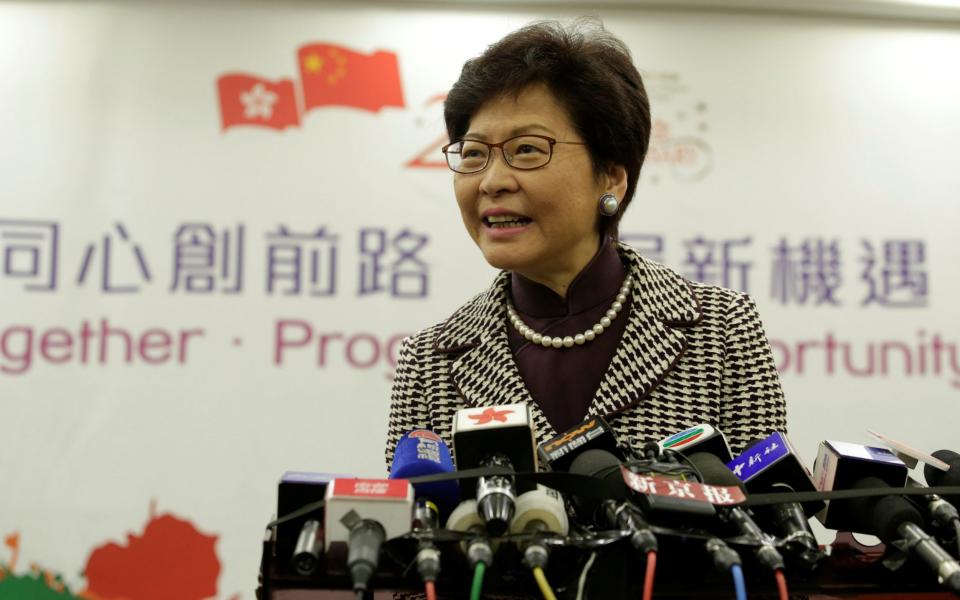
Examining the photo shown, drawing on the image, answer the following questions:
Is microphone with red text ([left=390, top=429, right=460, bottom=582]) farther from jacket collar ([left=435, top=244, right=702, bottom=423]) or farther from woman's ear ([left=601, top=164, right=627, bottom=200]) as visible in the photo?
woman's ear ([left=601, top=164, right=627, bottom=200])

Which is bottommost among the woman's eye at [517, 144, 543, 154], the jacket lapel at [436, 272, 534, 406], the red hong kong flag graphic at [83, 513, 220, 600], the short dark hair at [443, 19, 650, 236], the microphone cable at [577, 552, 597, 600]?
the red hong kong flag graphic at [83, 513, 220, 600]

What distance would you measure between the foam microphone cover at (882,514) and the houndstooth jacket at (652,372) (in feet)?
1.43

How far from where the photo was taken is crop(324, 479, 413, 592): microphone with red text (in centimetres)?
77

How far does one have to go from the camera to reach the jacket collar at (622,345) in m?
1.35

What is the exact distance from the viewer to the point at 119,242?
2836 millimetres

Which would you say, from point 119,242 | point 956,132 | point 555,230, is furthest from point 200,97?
point 956,132

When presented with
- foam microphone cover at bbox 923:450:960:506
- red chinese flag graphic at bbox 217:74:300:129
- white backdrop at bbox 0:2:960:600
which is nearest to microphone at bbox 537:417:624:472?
foam microphone cover at bbox 923:450:960:506

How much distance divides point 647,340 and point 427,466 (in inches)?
22.2

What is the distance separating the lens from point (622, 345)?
1389mm

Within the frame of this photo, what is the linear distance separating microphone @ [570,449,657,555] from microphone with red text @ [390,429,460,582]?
0.38 feet

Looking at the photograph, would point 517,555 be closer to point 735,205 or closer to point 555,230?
point 555,230

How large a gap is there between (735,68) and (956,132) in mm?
734

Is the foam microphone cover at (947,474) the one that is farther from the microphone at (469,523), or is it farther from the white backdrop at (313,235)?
the white backdrop at (313,235)

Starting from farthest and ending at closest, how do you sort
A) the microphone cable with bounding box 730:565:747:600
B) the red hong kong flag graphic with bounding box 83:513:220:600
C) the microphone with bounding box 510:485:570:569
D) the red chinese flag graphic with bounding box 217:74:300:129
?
the red chinese flag graphic with bounding box 217:74:300:129
the red hong kong flag graphic with bounding box 83:513:220:600
the microphone with bounding box 510:485:570:569
the microphone cable with bounding box 730:565:747:600
